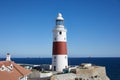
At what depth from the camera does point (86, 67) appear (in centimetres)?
3412

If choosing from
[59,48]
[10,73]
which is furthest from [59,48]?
[10,73]

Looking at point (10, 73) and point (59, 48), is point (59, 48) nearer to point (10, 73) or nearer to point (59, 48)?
point (59, 48)

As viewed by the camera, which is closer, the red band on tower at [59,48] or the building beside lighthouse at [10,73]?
the building beside lighthouse at [10,73]

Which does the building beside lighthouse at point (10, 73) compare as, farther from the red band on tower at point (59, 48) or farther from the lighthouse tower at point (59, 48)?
the red band on tower at point (59, 48)

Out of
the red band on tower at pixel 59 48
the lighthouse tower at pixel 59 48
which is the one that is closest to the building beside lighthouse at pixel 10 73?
the lighthouse tower at pixel 59 48

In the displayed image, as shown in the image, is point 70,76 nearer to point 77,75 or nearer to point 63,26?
point 77,75

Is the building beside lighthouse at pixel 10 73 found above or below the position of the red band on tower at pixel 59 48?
below

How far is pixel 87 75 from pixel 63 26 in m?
8.64

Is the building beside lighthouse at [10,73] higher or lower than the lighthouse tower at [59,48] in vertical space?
lower

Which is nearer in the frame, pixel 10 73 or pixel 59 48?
pixel 10 73

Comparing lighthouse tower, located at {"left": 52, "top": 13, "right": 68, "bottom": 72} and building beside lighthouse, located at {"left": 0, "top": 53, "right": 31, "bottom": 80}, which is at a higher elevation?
lighthouse tower, located at {"left": 52, "top": 13, "right": 68, "bottom": 72}

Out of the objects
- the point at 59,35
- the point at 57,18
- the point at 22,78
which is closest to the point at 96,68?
the point at 59,35

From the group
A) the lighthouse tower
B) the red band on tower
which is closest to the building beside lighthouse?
the lighthouse tower

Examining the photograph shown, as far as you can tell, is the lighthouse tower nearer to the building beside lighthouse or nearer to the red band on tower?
the red band on tower
